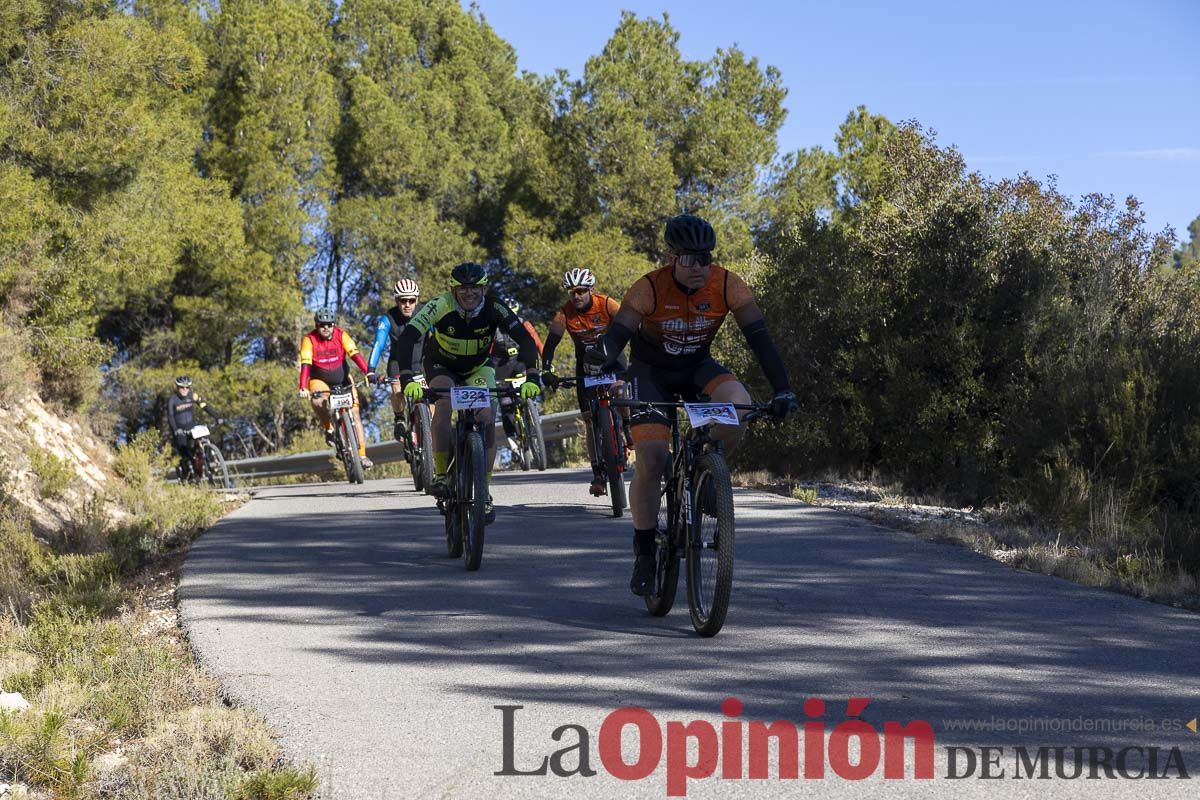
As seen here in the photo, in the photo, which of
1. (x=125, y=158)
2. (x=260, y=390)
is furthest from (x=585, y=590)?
(x=260, y=390)

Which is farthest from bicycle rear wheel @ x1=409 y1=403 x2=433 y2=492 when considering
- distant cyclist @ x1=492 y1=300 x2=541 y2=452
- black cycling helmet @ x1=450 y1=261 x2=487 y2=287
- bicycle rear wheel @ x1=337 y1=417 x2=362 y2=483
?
black cycling helmet @ x1=450 y1=261 x2=487 y2=287

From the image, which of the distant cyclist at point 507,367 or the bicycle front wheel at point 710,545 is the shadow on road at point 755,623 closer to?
the bicycle front wheel at point 710,545

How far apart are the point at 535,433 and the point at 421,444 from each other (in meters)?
4.16

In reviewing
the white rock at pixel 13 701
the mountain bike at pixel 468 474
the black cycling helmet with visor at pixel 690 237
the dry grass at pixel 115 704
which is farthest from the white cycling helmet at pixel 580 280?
the white rock at pixel 13 701

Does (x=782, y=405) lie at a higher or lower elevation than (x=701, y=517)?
higher

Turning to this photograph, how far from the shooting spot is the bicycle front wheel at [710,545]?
6695 mm

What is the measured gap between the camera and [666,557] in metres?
7.41

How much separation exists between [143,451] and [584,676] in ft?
48.2

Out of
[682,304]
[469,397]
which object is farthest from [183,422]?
[682,304]

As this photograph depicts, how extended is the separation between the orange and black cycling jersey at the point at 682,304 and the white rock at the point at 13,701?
347cm

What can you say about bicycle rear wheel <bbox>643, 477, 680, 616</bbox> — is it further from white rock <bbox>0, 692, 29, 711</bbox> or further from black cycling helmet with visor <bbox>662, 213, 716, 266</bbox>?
white rock <bbox>0, 692, 29, 711</bbox>

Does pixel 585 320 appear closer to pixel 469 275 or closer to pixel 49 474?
pixel 469 275

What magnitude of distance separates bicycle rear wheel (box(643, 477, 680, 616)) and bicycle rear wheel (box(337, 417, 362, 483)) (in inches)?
396

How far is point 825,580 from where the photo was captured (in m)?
8.62
